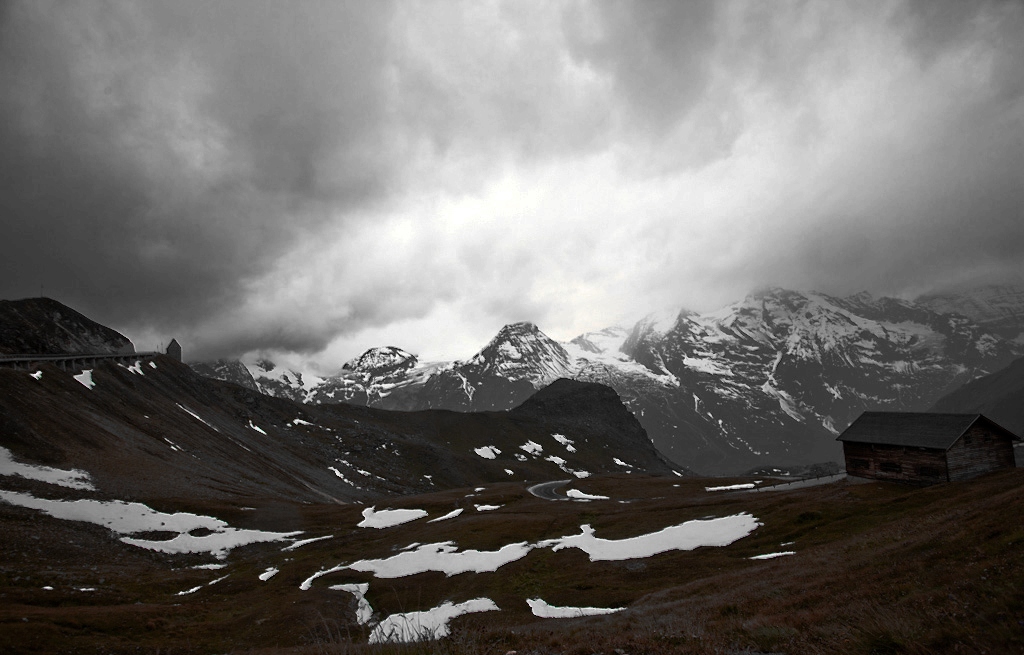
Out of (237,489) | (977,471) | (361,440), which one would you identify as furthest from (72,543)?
(361,440)

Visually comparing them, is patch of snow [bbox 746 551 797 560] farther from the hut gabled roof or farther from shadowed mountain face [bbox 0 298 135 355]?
shadowed mountain face [bbox 0 298 135 355]

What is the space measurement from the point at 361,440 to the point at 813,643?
181 meters

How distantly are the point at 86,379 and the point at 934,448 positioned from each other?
143 metres

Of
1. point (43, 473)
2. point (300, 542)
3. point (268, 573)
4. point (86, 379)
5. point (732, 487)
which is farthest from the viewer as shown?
point (86, 379)

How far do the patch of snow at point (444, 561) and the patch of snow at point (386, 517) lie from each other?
2580 centimetres

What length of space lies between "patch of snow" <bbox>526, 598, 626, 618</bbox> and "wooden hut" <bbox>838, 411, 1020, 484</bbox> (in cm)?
4321

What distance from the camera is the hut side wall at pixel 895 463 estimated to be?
51.3 metres

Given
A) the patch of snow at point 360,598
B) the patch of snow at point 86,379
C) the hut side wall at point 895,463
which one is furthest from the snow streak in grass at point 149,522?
the hut side wall at point 895,463

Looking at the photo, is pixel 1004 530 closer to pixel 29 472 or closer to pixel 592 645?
pixel 592 645

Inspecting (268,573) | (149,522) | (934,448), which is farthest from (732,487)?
(149,522)

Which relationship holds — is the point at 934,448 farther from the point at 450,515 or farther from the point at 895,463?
the point at 450,515

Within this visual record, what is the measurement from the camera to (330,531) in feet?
229

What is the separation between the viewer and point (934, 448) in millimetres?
51156

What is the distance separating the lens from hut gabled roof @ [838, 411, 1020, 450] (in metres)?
51.8
